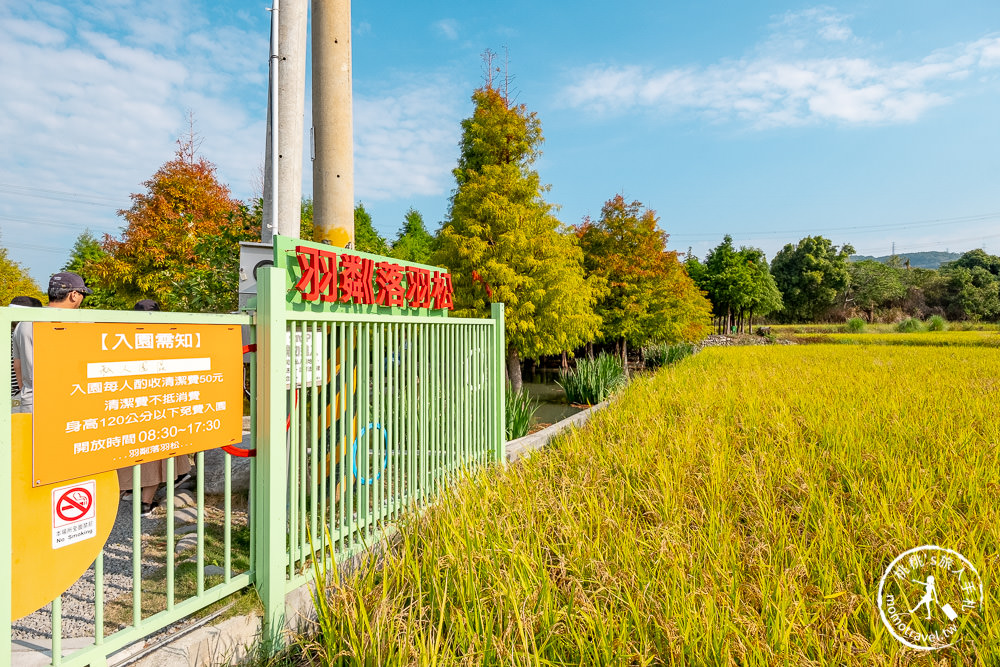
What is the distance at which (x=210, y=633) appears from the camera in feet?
7.16

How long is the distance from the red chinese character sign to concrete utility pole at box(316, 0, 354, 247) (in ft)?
4.32

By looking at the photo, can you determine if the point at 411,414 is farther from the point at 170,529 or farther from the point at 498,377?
the point at 170,529

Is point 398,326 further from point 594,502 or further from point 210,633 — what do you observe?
point 210,633

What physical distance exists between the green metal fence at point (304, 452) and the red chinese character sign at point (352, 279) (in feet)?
1.19

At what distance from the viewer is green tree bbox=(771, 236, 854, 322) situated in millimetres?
52062

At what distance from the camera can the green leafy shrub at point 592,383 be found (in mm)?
10602

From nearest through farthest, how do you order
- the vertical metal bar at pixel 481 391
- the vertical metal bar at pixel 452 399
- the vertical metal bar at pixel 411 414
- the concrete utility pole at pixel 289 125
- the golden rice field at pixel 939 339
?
the vertical metal bar at pixel 411 414, the vertical metal bar at pixel 452 399, the vertical metal bar at pixel 481 391, the concrete utility pole at pixel 289 125, the golden rice field at pixel 939 339

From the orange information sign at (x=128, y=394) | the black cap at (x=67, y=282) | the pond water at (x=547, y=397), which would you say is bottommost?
the pond water at (x=547, y=397)

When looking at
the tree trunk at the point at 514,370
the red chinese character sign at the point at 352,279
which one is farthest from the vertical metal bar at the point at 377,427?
the tree trunk at the point at 514,370

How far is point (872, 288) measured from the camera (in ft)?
178

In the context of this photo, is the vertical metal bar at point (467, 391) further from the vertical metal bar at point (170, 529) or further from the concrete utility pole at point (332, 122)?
the vertical metal bar at point (170, 529)

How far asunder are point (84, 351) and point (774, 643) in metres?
2.77

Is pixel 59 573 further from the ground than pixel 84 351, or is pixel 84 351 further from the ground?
pixel 84 351

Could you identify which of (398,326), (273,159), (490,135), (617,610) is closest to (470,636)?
(617,610)
